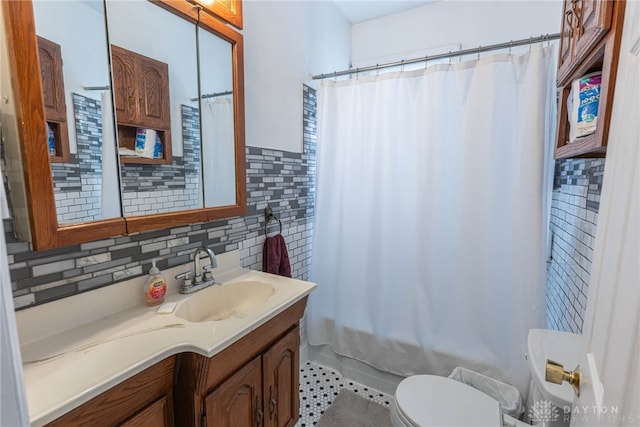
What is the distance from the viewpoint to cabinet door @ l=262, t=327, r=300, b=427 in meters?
1.24

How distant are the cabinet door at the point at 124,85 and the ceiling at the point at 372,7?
165 centimetres

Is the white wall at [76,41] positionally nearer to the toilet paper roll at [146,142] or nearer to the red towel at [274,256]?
the toilet paper roll at [146,142]

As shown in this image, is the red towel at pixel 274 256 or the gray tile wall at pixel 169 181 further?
the red towel at pixel 274 256

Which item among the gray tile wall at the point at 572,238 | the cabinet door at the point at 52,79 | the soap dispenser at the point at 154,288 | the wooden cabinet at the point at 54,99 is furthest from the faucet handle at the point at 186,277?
the gray tile wall at the point at 572,238

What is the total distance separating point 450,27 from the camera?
2.15 metres

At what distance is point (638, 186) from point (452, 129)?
141 cm

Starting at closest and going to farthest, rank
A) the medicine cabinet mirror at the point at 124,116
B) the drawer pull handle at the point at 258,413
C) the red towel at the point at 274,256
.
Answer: the medicine cabinet mirror at the point at 124,116
the drawer pull handle at the point at 258,413
the red towel at the point at 274,256

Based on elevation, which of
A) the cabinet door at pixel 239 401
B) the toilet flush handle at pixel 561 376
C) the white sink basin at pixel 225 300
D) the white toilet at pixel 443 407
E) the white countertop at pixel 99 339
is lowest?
the white toilet at pixel 443 407

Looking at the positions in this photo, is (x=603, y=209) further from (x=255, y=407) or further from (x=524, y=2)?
(x=524, y=2)

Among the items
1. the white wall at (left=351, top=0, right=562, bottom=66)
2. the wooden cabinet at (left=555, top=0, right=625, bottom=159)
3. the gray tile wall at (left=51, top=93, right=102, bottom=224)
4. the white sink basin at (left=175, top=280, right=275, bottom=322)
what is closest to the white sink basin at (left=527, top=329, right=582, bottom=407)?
the wooden cabinet at (left=555, top=0, right=625, bottom=159)

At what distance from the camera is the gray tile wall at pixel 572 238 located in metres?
1.23

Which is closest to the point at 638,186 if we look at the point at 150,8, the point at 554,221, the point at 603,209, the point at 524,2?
the point at 603,209

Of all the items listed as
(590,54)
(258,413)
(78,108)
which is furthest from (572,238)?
(78,108)

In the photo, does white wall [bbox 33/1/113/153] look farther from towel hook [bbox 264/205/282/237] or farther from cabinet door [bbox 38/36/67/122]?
towel hook [bbox 264/205/282/237]
